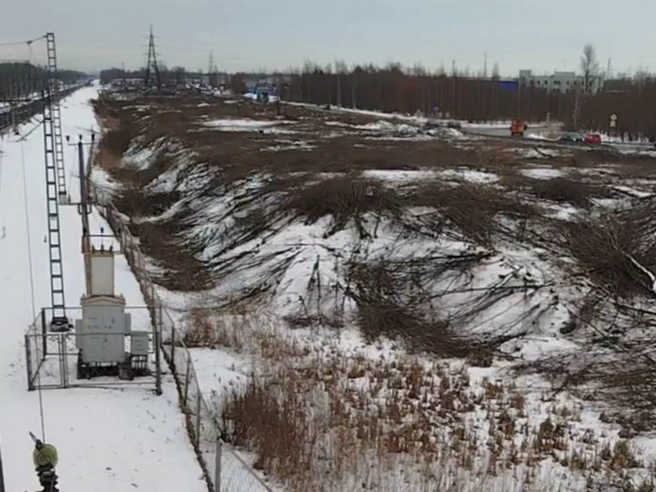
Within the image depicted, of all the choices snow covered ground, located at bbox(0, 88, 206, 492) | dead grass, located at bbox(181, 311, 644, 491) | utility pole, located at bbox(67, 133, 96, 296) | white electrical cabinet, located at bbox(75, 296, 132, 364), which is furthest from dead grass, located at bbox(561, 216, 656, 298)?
utility pole, located at bbox(67, 133, 96, 296)

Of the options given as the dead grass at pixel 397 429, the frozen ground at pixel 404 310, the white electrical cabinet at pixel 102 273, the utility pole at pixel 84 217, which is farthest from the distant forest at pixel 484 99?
→ the white electrical cabinet at pixel 102 273

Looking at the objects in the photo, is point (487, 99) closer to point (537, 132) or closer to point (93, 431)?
point (537, 132)

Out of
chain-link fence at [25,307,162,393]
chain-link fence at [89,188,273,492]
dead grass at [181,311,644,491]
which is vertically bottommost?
dead grass at [181,311,644,491]

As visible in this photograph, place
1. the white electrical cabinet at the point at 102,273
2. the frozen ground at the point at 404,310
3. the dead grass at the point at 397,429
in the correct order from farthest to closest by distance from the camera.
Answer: the white electrical cabinet at the point at 102,273 < the frozen ground at the point at 404,310 < the dead grass at the point at 397,429

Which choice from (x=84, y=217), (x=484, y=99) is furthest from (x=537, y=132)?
(x=84, y=217)

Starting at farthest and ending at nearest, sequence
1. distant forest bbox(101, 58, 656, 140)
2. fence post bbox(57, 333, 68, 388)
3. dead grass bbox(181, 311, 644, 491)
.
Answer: distant forest bbox(101, 58, 656, 140) → fence post bbox(57, 333, 68, 388) → dead grass bbox(181, 311, 644, 491)

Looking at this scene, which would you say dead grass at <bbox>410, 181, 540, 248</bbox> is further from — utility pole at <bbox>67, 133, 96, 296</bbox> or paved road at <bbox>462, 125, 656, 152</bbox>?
paved road at <bbox>462, 125, 656, 152</bbox>

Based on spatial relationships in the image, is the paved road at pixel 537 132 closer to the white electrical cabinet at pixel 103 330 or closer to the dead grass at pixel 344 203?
the dead grass at pixel 344 203

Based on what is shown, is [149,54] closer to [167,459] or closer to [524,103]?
[524,103]

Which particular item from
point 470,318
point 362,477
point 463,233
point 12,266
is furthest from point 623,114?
point 362,477
